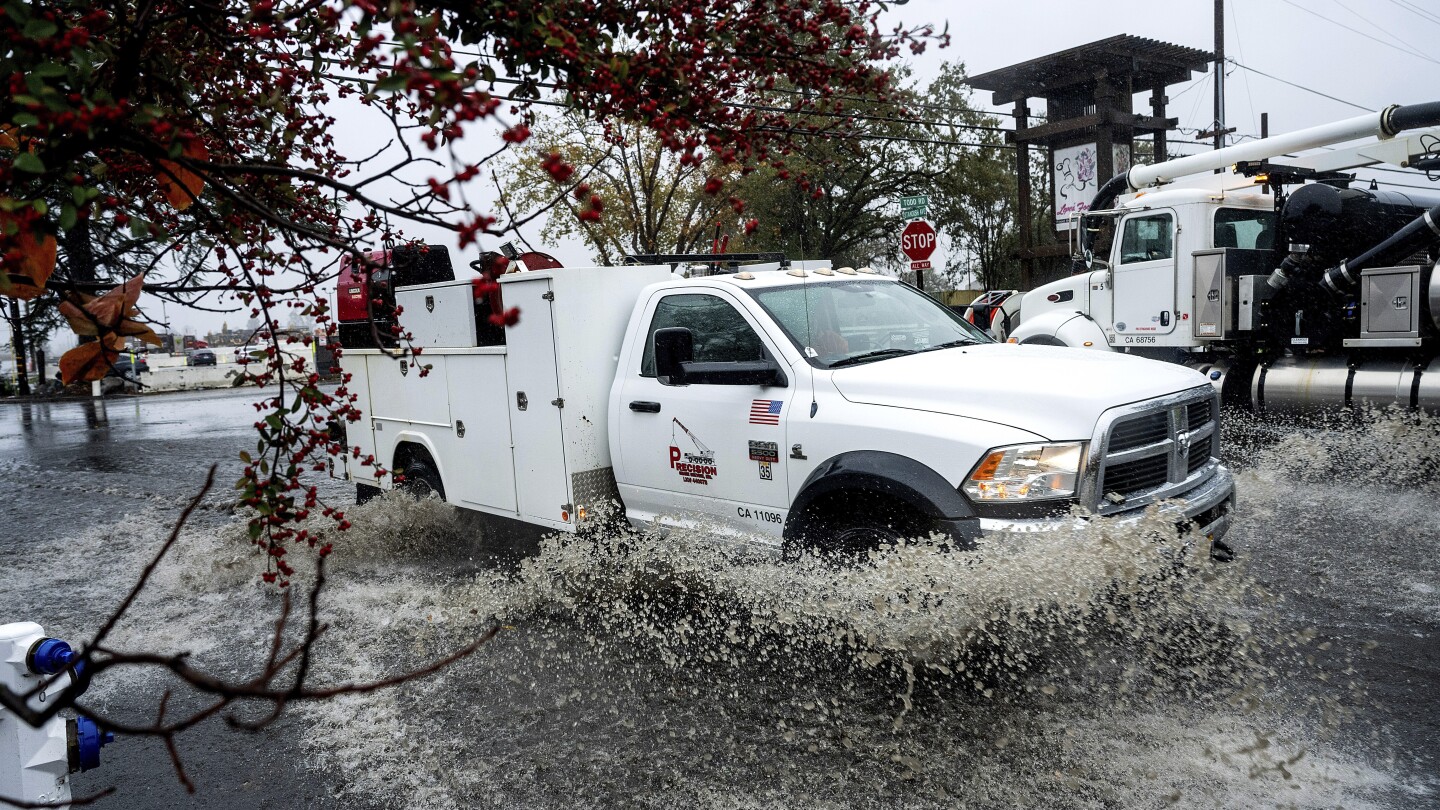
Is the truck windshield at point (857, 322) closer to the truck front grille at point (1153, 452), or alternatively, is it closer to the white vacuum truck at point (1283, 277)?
the truck front grille at point (1153, 452)

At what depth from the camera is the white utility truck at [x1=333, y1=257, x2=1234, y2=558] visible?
15.4ft

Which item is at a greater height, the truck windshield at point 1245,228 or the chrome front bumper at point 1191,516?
the truck windshield at point 1245,228

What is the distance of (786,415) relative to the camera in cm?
543

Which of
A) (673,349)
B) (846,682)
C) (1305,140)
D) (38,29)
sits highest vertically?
(1305,140)

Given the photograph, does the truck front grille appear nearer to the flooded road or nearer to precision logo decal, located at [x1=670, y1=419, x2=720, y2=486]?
the flooded road

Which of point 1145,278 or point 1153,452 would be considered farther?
point 1145,278

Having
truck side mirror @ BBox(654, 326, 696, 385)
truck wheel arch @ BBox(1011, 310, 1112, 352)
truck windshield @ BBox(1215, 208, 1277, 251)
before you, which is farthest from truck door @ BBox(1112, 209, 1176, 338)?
truck side mirror @ BBox(654, 326, 696, 385)

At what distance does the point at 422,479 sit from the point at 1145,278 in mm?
8327

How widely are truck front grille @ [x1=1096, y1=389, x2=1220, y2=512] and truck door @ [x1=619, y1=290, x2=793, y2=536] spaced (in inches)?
62.0

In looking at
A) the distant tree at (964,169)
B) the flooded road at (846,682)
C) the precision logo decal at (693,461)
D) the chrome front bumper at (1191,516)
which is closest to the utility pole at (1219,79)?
the distant tree at (964,169)

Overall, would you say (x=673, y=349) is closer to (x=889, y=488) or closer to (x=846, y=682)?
(x=889, y=488)

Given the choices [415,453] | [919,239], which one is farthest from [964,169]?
[415,453]

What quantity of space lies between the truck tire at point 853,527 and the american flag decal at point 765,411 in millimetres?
574

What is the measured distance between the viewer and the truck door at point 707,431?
218 inches
